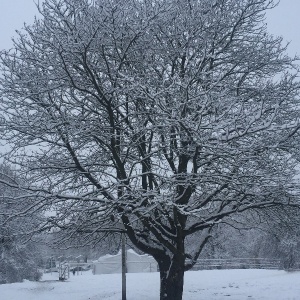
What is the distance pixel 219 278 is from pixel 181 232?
1225 centimetres

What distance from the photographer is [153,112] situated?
905 cm

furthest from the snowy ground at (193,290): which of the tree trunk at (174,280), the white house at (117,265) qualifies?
the white house at (117,265)

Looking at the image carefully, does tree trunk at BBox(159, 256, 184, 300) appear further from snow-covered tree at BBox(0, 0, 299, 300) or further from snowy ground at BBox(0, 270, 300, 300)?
snowy ground at BBox(0, 270, 300, 300)

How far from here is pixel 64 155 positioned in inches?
411

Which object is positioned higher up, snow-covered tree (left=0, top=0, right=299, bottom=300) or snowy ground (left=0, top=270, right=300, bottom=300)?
snow-covered tree (left=0, top=0, right=299, bottom=300)

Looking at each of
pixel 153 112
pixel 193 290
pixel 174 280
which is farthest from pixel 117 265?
pixel 153 112

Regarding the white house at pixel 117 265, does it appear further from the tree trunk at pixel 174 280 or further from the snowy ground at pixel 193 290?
the tree trunk at pixel 174 280

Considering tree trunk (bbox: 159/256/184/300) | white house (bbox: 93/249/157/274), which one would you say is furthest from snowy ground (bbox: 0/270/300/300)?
white house (bbox: 93/249/157/274)

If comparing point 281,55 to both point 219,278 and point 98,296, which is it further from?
point 219,278

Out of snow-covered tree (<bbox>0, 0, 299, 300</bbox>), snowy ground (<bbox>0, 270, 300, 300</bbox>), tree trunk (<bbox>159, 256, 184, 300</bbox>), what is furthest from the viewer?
snowy ground (<bbox>0, 270, 300, 300</bbox>)

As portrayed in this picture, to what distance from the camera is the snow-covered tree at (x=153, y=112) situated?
28.3ft

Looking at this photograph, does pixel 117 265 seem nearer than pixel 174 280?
No

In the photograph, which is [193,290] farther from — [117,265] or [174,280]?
[117,265]

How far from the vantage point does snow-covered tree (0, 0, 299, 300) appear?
8625 mm
